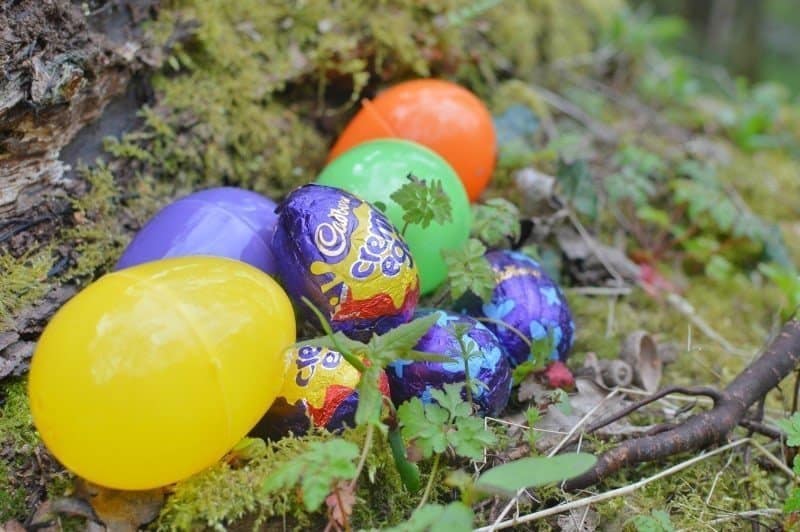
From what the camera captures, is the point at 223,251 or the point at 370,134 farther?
the point at 370,134

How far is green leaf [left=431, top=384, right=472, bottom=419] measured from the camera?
1.64 metres

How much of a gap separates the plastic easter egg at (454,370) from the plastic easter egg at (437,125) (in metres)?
0.86

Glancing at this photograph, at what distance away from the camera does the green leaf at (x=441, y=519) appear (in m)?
1.37

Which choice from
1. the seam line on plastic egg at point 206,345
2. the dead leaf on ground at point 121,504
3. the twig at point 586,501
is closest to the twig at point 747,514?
the twig at point 586,501

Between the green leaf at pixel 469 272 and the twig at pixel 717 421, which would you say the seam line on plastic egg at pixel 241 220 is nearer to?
the green leaf at pixel 469 272

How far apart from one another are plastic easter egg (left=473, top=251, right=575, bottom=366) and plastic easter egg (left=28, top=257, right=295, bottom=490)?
2.54 ft

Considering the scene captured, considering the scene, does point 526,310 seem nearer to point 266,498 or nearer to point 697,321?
point 266,498

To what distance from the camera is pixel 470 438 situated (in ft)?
5.19

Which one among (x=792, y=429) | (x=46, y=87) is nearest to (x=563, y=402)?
(x=792, y=429)

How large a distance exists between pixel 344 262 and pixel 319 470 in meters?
0.55

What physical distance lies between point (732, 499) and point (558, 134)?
1.96m

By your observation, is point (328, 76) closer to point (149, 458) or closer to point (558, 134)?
point (558, 134)

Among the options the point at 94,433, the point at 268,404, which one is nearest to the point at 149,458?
the point at 94,433

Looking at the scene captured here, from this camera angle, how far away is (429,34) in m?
3.12
